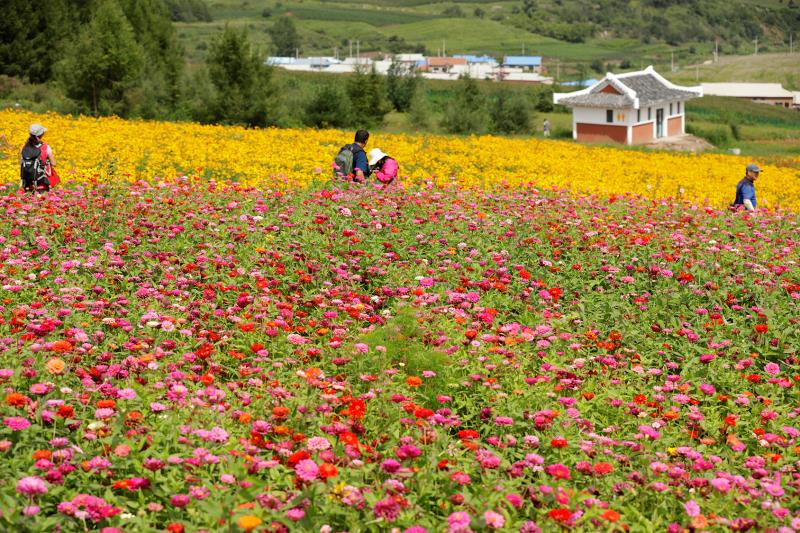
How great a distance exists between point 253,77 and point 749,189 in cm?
2787

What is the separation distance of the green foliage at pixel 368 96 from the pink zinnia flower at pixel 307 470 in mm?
41085

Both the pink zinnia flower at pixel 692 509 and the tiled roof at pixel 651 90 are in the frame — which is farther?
the tiled roof at pixel 651 90

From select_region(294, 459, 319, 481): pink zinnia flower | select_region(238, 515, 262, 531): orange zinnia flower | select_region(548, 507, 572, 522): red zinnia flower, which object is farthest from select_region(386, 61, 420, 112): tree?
select_region(238, 515, 262, 531): orange zinnia flower

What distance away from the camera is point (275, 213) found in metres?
9.83

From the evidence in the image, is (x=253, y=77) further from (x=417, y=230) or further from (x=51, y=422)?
(x=51, y=422)

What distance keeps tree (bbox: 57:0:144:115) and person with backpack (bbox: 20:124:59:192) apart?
25.3 metres

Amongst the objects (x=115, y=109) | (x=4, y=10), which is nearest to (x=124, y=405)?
(x=115, y=109)

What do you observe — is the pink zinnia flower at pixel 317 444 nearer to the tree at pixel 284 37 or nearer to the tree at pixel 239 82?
the tree at pixel 239 82

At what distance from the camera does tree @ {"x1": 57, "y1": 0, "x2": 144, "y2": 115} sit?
35.8 metres

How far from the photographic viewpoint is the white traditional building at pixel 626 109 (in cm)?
6259

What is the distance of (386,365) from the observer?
5867 mm

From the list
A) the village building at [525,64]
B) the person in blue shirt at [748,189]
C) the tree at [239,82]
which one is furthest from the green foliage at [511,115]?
the village building at [525,64]

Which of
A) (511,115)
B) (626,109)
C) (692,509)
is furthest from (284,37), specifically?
(692,509)

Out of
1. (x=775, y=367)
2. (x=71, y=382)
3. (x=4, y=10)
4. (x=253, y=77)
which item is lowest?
(x=775, y=367)
